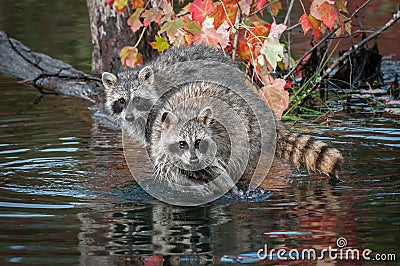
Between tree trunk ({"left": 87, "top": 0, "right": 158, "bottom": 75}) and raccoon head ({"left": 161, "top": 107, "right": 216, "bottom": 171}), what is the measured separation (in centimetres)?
411

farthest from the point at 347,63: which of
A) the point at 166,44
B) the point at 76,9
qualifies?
the point at 76,9

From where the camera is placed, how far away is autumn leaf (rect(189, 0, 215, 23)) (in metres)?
7.73

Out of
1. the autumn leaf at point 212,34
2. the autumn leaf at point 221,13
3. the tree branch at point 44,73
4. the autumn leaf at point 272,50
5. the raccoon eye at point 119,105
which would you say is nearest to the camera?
the autumn leaf at point 272,50

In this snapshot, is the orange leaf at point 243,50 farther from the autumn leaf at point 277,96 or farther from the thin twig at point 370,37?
the thin twig at point 370,37

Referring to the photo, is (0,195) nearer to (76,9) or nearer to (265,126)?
(265,126)

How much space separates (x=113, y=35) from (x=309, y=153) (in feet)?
15.3

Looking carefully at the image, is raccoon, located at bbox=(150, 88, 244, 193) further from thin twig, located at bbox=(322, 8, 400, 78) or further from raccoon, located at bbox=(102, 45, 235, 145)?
thin twig, located at bbox=(322, 8, 400, 78)

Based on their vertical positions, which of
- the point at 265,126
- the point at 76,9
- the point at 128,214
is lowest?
the point at 128,214

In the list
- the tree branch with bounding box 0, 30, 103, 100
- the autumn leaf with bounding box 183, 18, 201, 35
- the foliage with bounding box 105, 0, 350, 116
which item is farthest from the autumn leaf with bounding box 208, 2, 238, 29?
the tree branch with bounding box 0, 30, 103, 100

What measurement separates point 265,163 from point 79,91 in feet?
15.5

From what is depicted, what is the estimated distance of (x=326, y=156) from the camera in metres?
6.94

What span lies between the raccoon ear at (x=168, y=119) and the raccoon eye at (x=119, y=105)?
1.35m

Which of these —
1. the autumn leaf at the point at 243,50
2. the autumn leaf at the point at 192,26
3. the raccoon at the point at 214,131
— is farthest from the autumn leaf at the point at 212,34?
the autumn leaf at the point at 243,50

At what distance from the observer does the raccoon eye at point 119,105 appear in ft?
27.1
